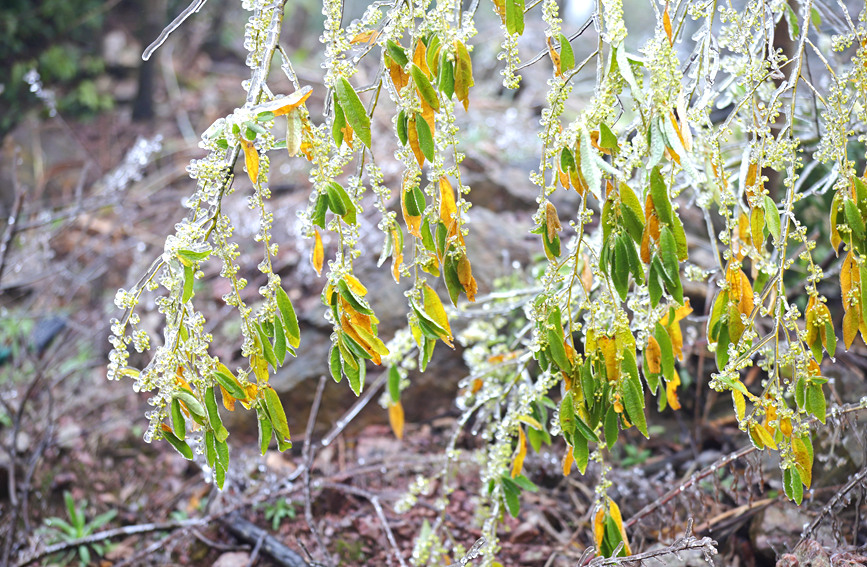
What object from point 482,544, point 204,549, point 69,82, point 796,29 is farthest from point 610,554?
point 69,82

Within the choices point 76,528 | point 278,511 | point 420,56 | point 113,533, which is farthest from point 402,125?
point 76,528

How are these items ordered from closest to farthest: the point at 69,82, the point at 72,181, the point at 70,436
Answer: the point at 70,436
the point at 72,181
the point at 69,82

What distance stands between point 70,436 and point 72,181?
11.4 feet

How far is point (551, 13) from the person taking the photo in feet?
3.52

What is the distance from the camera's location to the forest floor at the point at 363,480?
1902 millimetres

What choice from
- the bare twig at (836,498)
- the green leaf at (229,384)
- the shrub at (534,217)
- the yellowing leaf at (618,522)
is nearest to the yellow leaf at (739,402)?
the shrub at (534,217)

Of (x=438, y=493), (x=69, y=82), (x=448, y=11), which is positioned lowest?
(x=438, y=493)

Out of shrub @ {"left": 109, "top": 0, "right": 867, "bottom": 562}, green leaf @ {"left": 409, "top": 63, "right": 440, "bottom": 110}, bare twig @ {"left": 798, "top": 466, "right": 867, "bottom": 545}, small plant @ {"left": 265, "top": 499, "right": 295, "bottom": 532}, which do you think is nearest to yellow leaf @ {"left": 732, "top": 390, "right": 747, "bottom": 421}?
shrub @ {"left": 109, "top": 0, "right": 867, "bottom": 562}

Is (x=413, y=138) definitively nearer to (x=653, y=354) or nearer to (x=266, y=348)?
(x=266, y=348)

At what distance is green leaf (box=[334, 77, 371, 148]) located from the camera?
0.97 meters

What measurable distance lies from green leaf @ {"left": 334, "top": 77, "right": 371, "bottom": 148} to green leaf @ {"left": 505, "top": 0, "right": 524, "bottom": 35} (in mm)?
274

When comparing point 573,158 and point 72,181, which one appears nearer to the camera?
point 573,158

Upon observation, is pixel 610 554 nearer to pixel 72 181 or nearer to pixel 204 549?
pixel 204 549

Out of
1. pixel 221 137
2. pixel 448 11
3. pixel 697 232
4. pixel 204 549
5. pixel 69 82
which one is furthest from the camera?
pixel 69 82
